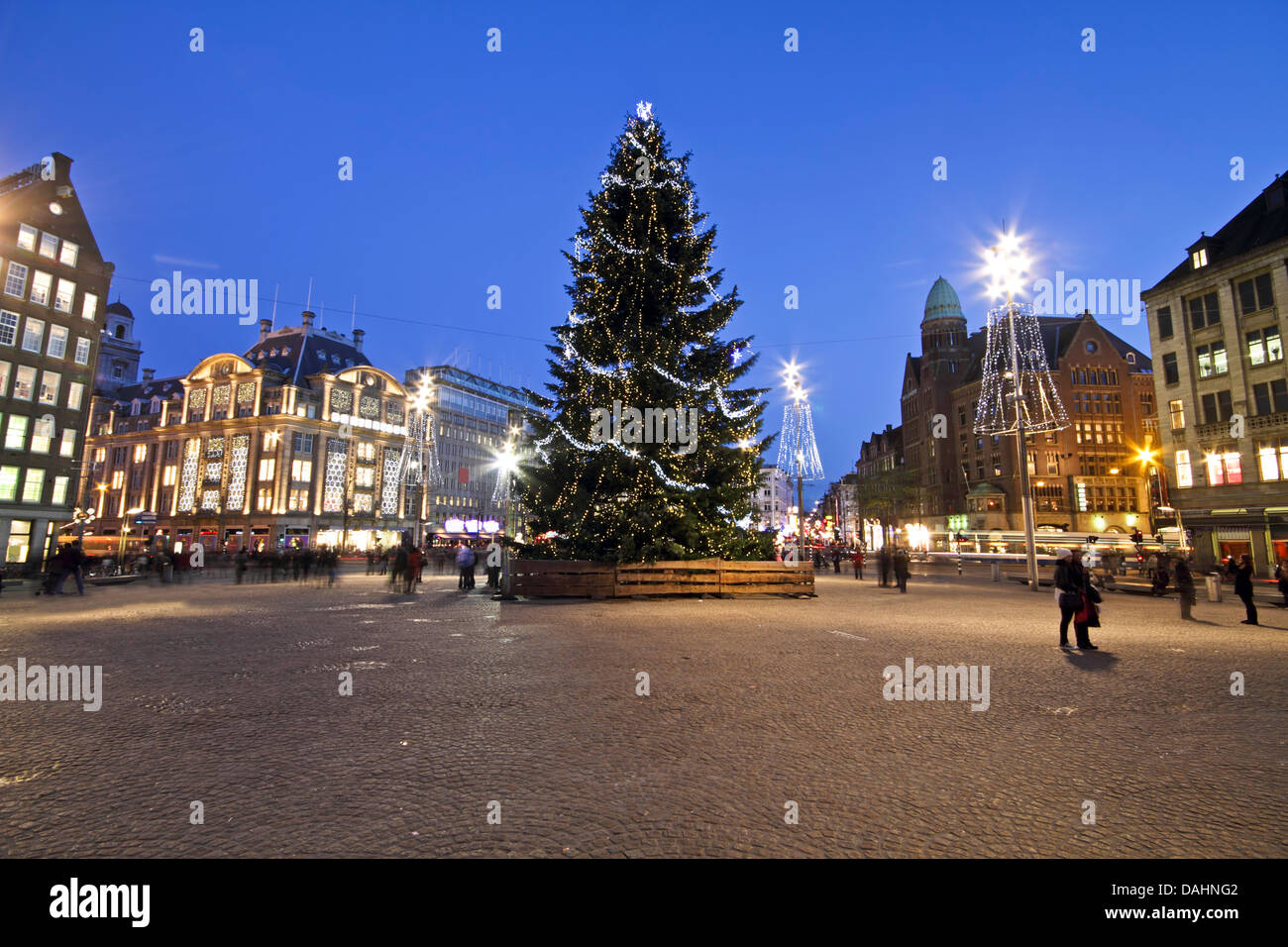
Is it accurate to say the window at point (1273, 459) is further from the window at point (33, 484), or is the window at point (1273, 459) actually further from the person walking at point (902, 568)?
the window at point (33, 484)

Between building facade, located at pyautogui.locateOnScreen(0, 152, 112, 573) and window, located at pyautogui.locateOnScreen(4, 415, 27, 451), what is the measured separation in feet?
0.21

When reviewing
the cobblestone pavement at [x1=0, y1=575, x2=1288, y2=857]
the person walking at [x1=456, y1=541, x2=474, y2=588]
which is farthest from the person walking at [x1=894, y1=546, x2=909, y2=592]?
the person walking at [x1=456, y1=541, x2=474, y2=588]

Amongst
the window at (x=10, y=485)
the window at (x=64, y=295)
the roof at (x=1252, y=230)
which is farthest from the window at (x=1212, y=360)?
the window at (x=10, y=485)

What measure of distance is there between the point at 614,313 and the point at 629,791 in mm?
17449

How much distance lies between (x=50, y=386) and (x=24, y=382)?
1.72 metres

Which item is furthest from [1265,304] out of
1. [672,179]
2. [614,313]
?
[614,313]

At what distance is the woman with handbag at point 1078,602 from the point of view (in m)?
9.87

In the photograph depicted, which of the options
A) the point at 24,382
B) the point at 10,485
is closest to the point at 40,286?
the point at 24,382

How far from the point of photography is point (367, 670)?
26.7 ft

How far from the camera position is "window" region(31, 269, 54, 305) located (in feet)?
138

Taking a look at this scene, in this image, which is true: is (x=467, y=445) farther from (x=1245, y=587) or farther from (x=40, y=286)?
(x=1245, y=587)

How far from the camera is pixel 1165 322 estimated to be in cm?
4025

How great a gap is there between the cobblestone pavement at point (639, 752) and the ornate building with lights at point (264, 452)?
228 ft
